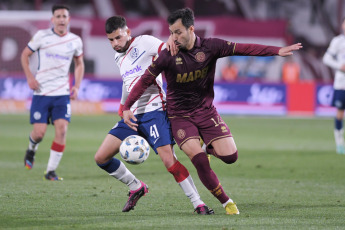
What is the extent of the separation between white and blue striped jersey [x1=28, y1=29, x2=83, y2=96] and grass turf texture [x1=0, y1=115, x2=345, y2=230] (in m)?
1.29

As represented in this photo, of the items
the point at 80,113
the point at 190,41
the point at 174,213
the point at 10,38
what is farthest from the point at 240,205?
the point at 10,38

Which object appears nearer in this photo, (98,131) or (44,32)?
(44,32)

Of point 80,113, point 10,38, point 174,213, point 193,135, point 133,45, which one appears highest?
point 133,45

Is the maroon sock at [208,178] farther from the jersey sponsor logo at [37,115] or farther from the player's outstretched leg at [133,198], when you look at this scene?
the jersey sponsor logo at [37,115]

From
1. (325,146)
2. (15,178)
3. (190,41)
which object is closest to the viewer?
(190,41)

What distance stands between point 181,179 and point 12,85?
18234 mm

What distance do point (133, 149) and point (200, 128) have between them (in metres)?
0.72

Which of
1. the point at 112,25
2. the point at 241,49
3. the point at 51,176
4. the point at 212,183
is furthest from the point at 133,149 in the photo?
the point at 51,176

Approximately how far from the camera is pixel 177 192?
28.8ft

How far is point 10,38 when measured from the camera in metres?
28.1

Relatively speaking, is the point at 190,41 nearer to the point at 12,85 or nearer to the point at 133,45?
the point at 133,45

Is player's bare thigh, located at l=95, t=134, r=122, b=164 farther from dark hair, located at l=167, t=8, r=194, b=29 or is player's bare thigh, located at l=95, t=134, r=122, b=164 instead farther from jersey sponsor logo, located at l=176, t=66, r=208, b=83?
dark hair, located at l=167, t=8, r=194, b=29

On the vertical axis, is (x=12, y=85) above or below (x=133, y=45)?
below

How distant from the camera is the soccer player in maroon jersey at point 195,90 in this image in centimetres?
691
